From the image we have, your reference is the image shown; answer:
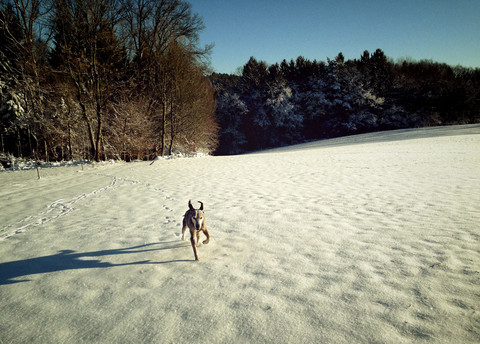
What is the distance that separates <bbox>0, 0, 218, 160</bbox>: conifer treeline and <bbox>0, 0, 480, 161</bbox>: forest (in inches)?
3.7

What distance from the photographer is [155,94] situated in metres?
20.6

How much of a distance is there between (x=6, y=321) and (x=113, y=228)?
2.47 m

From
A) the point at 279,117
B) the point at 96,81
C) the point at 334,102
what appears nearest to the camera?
the point at 96,81

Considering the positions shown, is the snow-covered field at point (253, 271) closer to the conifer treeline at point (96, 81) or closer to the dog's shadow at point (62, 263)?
the dog's shadow at point (62, 263)

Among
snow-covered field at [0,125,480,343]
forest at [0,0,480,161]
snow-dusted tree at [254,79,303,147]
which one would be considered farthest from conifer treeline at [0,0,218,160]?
snow-dusted tree at [254,79,303,147]

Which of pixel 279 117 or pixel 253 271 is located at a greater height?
pixel 279 117

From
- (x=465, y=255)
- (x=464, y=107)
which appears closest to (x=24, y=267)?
(x=465, y=255)

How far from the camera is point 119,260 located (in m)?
3.29

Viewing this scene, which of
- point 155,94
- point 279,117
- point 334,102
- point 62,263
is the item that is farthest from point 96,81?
point 334,102

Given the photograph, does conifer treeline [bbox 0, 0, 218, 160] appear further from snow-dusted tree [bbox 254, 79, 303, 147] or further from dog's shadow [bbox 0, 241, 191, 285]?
snow-dusted tree [bbox 254, 79, 303, 147]

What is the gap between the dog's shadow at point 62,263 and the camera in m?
3.06

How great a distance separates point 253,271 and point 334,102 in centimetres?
4126

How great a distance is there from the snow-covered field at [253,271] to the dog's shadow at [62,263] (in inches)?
1.0

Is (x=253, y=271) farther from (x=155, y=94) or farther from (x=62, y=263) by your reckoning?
(x=155, y=94)
